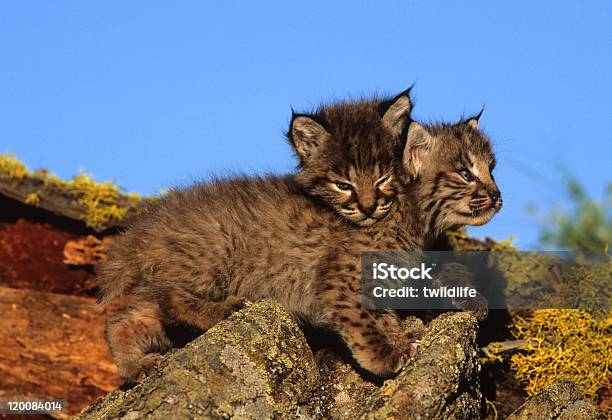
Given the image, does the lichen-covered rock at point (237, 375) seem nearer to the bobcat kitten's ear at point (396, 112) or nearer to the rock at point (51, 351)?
the bobcat kitten's ear at point (396, 112)

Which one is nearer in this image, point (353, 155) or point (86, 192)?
point (353, 155)

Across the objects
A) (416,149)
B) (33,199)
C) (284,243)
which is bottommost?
(284,243)

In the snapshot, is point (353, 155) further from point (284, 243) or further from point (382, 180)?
point (284, 243)

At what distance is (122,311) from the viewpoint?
7.11 metres

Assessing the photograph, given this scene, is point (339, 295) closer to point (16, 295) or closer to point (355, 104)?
point (355, 104)

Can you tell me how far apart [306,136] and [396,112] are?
791 mm

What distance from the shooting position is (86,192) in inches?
376

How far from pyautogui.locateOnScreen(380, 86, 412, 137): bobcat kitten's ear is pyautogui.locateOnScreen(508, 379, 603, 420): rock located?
2.46 m

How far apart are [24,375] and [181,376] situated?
4.47 m

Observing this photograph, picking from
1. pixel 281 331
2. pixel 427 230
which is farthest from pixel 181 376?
pixel 427 230

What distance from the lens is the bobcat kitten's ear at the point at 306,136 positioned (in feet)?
23.2

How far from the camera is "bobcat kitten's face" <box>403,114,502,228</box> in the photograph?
23.1 ft

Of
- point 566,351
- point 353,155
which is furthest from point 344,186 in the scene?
point 566,351

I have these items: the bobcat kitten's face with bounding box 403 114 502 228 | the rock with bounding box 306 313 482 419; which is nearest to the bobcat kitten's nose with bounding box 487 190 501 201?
the bobcat kitten's face with bounding box 403 114 502 228
